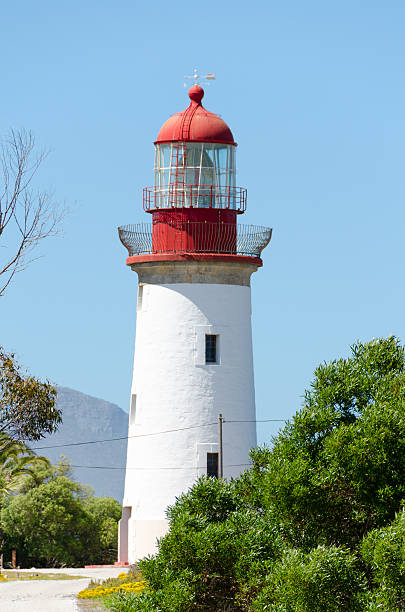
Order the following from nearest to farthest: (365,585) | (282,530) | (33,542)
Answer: (365,585) → (282,530) → (33,542)

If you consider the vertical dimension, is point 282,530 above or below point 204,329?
below

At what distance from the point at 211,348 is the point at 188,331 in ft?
2.92

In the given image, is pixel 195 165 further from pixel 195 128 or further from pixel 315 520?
pixel 315 520

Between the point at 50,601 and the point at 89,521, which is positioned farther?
the point at 89,521

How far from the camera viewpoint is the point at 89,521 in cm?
5284

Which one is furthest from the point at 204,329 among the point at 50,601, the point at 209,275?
the point at 50,601

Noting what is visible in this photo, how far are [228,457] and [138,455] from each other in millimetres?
2826

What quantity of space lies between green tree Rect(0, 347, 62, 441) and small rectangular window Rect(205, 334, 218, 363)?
552 cm

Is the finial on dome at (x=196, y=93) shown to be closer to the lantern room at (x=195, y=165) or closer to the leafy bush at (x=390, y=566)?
the lantern room at (x=195, y=165)

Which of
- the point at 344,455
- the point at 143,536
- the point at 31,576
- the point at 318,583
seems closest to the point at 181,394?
the point at 143,536

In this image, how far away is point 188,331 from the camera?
127 ft

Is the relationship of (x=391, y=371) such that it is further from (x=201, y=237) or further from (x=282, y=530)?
(x=201, y=237)

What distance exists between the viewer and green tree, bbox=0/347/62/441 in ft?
113

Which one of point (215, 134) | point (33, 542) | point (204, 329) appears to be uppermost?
point (215, 134)
